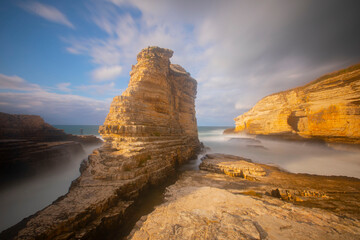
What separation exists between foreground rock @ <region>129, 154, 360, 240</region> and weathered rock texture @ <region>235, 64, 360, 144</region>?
9418 mm

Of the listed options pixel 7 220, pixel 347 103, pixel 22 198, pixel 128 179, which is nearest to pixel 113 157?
pixel 128 179

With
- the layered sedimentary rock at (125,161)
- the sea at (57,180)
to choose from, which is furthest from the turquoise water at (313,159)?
the layered sedimentary rock at (125,161)

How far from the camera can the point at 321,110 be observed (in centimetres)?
1238

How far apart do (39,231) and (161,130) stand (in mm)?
6380

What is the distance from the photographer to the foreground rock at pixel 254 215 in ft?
9.10

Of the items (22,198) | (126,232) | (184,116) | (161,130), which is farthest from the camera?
(184,116)

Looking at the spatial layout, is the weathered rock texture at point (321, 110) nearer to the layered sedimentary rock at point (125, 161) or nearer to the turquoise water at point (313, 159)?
the turquoise water at point (313, 159)

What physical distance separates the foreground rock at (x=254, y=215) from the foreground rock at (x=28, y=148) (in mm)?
12322

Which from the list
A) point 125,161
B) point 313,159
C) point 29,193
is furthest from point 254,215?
point 313,159

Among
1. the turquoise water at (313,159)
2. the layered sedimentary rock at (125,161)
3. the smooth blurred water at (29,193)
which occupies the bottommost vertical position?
the smooth blurred water at (29,193)

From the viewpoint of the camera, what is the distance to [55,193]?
7398mm

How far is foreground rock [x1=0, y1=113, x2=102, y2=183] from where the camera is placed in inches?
350

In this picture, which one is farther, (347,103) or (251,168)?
(347,103)

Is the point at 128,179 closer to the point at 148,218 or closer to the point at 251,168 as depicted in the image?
the point at 148,218
